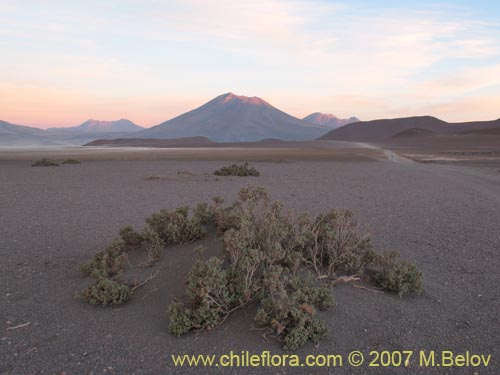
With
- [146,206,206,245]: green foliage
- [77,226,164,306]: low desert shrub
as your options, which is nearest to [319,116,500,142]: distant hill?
[146,206,206,245]: green foliage

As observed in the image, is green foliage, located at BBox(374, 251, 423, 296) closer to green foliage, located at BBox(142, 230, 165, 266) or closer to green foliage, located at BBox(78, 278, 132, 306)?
green foliage, located at BBox(142, 230, 165, 266)

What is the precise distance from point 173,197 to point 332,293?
296 inches

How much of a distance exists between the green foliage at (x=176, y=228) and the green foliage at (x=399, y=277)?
86.4 inches

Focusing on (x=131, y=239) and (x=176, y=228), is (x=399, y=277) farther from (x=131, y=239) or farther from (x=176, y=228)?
(x=131, y=239)

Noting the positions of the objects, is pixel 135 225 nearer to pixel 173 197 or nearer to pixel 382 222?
pixel 173 197

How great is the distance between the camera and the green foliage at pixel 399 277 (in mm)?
3932

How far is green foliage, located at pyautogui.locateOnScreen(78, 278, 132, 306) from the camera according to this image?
3.71m

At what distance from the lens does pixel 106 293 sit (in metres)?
3.72

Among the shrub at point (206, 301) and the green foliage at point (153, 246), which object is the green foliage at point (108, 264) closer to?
the green foliage at point (153, 246)

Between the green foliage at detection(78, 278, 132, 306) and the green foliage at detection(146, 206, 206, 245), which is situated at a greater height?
the green foliage at detection(146, 206, 206, 245)

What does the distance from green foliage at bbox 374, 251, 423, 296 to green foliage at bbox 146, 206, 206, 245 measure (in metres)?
2.19

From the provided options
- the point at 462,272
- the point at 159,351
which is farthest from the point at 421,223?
the point at 159,351

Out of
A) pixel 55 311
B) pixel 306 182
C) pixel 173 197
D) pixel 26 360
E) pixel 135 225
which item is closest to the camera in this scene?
pixel 26 360

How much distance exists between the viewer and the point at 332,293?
3.70 m
